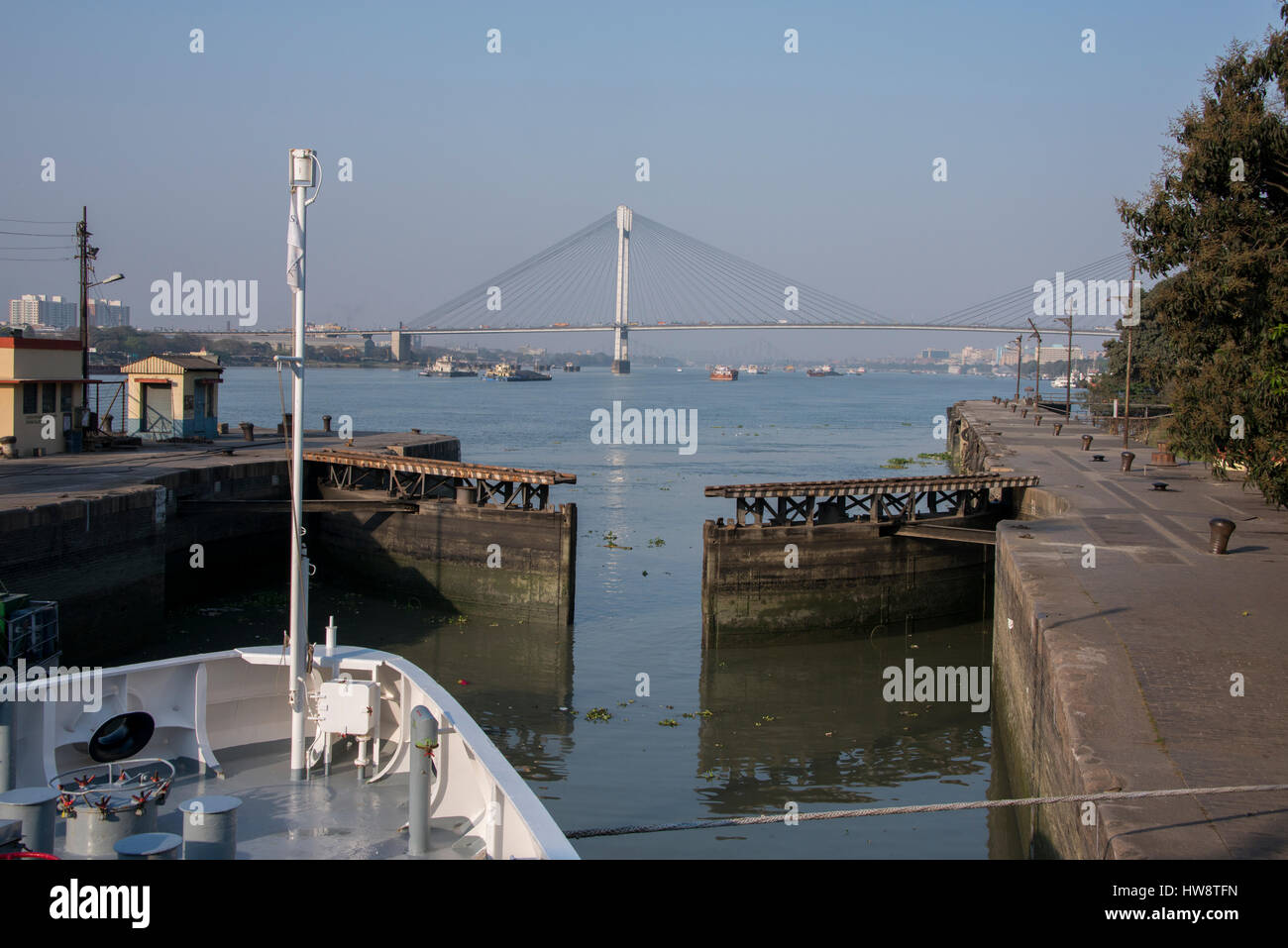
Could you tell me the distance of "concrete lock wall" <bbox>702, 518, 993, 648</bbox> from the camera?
72.8 feet

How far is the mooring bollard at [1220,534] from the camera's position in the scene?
61.1 ft

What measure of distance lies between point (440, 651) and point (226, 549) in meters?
7.96

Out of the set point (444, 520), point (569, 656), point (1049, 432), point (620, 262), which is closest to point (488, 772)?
point (569, 656)

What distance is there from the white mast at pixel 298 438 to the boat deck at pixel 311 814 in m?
0.33

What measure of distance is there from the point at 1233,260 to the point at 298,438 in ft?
59.6

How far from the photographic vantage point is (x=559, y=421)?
99.5 meters

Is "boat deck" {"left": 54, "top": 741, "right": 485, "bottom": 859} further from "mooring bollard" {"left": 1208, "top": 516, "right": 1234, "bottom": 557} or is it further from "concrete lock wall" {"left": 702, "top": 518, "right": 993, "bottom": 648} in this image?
"mooring bollard" {"left": 1208, "top": 516, "right": 1234, "bottom": 557}

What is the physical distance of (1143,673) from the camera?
11.8 m

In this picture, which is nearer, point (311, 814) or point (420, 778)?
point (420, 778)

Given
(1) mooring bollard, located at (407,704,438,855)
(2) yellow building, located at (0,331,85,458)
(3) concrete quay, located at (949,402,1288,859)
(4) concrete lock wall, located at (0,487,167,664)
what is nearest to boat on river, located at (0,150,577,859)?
(1) mooring bollard, located at (407,704,438,855)

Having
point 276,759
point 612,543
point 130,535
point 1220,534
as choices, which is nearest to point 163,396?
point 612,543

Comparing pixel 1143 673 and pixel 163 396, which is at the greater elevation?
pixel 163 396

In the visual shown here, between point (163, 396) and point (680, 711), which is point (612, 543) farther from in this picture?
point (680, 711)
